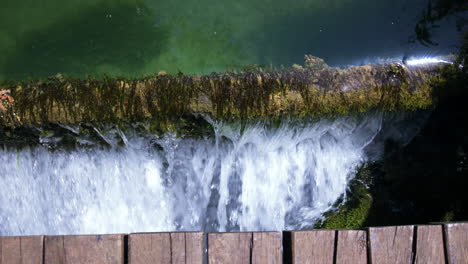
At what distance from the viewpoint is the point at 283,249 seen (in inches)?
70.7

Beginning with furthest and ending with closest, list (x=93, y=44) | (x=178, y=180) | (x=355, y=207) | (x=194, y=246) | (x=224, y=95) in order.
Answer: (x=93, y=44) < (x=355, y=207) < (x=178, y=180) < (x=224, y=95) < (x=194, y=246)

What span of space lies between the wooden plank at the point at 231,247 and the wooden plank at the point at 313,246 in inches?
8.4

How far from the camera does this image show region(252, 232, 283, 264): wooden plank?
68.3 inches

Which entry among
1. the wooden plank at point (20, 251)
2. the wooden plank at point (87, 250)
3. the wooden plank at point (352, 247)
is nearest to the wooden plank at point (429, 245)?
the wooden plank at point (352, 247)

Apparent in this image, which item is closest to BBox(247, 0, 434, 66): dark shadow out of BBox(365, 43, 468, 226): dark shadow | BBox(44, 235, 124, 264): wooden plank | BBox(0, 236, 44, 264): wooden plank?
BBox(365, 43, 468, 226): dark shadow

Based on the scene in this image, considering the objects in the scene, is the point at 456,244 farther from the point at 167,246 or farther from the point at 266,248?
the point at 167,246

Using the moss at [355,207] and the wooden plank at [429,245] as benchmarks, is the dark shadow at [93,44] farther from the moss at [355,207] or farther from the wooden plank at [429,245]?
the wooden plank at [429,245]

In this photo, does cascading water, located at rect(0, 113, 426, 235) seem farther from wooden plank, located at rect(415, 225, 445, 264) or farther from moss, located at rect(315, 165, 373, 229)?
wooden plank, located at rect(415, 225, 445, 264)

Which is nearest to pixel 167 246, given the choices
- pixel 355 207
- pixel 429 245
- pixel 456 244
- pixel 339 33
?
pixel 429 245

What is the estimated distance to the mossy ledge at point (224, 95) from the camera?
2.42 m

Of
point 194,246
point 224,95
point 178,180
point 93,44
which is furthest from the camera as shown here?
point 93,44

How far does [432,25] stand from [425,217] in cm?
153

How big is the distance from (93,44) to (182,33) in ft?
2.56

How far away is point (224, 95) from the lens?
8.05 feet
